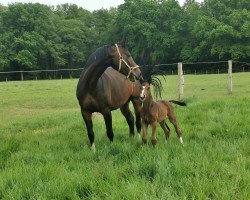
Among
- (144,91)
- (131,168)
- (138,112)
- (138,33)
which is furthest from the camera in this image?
(138,33)

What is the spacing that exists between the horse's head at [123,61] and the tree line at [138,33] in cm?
4992

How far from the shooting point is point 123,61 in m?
5.95

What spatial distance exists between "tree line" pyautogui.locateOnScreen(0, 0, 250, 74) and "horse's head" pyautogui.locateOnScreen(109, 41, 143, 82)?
4992 cm

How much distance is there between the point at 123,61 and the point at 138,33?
66633mm

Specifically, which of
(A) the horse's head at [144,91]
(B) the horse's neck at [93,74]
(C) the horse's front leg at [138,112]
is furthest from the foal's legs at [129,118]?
(A) the horse's head at [144,91]

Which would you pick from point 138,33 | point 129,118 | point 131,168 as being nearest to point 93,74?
point 129,118

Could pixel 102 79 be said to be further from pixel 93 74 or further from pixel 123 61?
pixel 123 61

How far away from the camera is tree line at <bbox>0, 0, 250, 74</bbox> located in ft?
196

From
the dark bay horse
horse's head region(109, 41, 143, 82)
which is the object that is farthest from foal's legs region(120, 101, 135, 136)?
horse's head region(109, 41, 143, 82)

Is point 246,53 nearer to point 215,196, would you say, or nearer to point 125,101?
point 125,101

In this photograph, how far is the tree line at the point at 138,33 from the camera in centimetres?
5988

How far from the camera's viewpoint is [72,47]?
68.9m

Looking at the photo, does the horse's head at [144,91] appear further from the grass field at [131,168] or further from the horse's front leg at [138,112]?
the horse's front leg at [138,112]

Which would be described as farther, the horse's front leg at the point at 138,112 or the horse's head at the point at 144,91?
the horse's front leg at the point at 138,112
